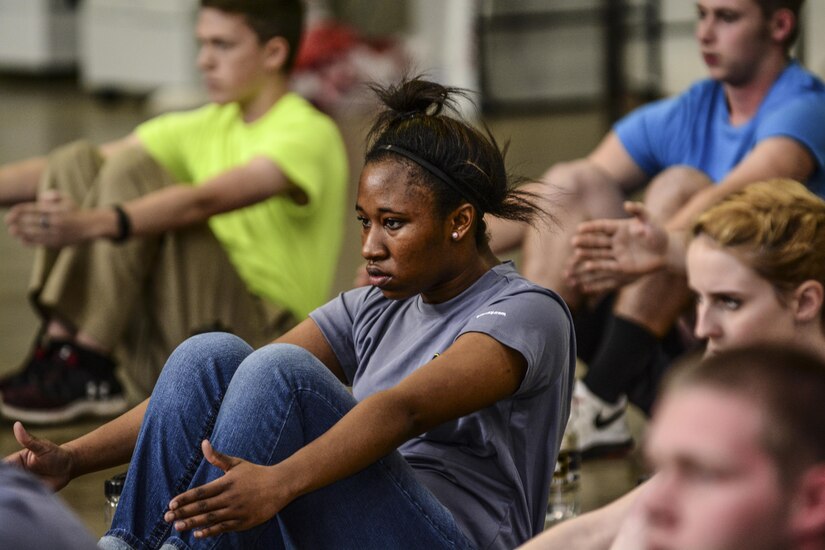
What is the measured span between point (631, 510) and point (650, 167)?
1.98 meters

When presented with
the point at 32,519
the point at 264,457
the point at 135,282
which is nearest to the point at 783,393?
the point at 32,519

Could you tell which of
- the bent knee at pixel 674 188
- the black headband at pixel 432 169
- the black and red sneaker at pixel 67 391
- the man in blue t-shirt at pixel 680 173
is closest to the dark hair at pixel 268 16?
the man in blue t-shirt at pixel 680 173

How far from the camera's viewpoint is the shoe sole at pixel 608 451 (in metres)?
3.21

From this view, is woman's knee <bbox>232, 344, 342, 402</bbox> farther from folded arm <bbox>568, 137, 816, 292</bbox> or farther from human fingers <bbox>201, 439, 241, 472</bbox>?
folded arm <bbox>568, 137, 816, 292</bbox>

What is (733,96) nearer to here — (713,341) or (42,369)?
(713,341)

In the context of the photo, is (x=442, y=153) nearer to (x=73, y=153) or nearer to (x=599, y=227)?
(x=599, y=227)

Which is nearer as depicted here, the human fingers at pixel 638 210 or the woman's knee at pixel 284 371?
the woman's knee at pixel 284 371

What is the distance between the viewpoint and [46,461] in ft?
6.58

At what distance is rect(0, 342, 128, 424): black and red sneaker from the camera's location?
345cm

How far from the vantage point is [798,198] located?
7.08ft

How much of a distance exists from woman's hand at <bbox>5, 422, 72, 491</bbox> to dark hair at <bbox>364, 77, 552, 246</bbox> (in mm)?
620

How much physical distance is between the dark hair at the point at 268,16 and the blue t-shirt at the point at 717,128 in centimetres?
89

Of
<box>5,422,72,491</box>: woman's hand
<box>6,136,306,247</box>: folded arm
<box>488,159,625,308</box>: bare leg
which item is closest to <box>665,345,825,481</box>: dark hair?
<box>5,422,72,491</box>: woman's hand

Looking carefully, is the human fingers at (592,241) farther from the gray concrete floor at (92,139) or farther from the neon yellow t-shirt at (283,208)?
the neon yellow t-shirt at (283,208)
